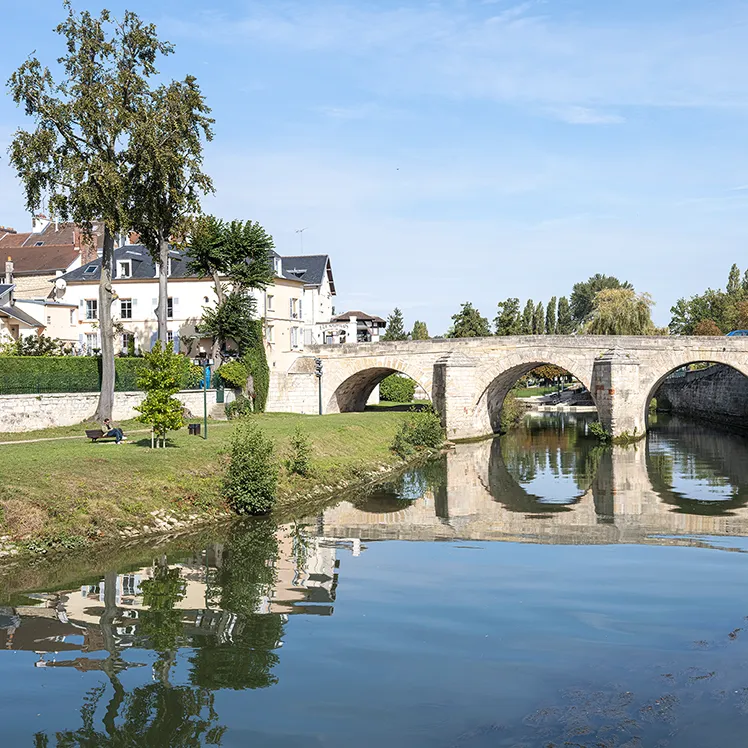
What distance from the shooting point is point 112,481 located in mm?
24047

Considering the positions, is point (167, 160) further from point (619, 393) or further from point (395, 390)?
point (395, 390)

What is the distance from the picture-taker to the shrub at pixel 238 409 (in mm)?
46062

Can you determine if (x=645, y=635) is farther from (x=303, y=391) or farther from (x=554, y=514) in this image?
(x=303, y=391)

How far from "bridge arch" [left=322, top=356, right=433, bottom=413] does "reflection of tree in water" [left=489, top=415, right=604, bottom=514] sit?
5.80 metres

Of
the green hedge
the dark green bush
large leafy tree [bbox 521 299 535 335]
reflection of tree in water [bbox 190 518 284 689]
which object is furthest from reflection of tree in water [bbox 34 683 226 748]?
large leafy tree [bbox 521 299 535 335]

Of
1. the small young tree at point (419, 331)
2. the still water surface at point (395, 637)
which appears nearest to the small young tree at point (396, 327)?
the small young tree at point (419, 331)

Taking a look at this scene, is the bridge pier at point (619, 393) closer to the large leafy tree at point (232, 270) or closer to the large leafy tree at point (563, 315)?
the large leafy tree at point (232, 270)

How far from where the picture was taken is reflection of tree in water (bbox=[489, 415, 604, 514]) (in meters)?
29.8

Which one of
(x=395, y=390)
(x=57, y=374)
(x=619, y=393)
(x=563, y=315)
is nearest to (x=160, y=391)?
(x=57, y=374)

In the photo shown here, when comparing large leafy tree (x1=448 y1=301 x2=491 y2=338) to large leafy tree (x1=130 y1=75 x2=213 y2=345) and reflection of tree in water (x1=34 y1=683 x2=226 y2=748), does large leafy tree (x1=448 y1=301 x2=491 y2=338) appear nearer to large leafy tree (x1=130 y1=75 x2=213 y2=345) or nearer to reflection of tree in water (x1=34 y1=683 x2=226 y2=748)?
large leafy tree (x1=130 y1=75 x2=213 y2=345)

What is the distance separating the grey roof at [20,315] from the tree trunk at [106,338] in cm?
1594

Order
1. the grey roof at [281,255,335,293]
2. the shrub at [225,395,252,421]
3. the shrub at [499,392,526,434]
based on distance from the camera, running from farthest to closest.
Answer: the grey roof at [281,255,335,293], the shrub at [499,392,526,434], the shrub at [225,395,252,421]

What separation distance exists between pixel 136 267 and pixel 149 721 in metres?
46.5

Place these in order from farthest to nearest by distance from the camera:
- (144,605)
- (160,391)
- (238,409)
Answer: (238,409), (160,391), (144,605)
